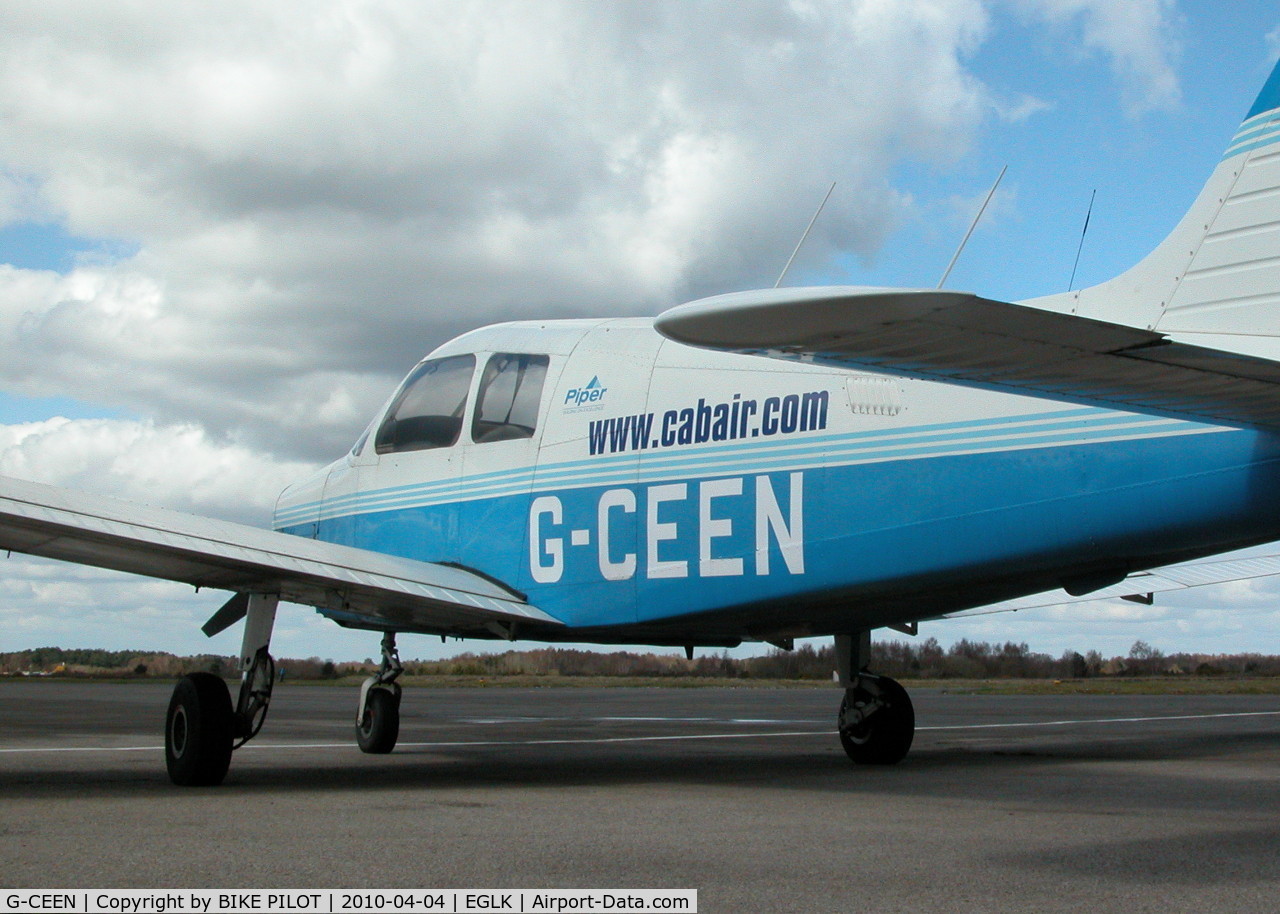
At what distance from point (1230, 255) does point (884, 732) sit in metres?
A: 5.80

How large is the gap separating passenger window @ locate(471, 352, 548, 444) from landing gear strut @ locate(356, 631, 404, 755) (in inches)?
98.4

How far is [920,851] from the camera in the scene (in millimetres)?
6098

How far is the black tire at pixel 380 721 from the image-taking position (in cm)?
1268

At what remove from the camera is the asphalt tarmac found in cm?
521

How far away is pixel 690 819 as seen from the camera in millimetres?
7336

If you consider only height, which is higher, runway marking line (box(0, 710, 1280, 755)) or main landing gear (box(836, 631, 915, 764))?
main landing gear (box(836, 631, 915, 764))

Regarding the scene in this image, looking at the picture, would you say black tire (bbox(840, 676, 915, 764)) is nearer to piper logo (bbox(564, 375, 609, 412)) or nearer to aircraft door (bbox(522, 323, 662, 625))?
aircraft door (bbox(522, 323, 662, 625))

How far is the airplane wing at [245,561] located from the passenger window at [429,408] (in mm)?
1370

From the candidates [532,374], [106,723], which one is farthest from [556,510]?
[106,723]

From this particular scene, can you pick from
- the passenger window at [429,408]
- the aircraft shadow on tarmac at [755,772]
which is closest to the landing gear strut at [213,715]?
the aircraft shadow on tarmac at [755,772]

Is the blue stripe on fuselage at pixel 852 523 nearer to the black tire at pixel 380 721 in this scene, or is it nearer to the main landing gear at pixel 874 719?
the black tire at pixel 380 721

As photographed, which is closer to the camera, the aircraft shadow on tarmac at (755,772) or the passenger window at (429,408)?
the aircraft shadow on tarmac at (755,772)
